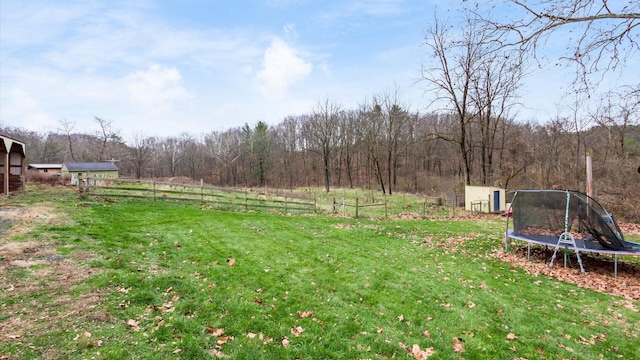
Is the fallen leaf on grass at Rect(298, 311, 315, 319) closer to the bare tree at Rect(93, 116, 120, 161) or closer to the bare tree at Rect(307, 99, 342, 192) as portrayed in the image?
the bare tree at Rect(307, 99, 342, 192)

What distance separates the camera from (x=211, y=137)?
209ft

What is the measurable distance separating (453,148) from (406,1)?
128ft

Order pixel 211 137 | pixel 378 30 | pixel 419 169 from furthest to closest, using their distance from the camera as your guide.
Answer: pixel 211 137 < pixel 419 169 < pixel 378 30

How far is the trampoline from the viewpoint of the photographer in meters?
7.12

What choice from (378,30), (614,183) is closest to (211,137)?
(378,30)

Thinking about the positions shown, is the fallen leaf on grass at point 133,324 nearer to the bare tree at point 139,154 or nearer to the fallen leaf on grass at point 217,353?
the fallen leaf on grass at point 217,353

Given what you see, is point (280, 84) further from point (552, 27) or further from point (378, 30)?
point (552, 27)

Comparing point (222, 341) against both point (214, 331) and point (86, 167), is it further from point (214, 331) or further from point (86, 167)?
point (86, 167)

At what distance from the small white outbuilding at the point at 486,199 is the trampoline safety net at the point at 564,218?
1291 centimetres

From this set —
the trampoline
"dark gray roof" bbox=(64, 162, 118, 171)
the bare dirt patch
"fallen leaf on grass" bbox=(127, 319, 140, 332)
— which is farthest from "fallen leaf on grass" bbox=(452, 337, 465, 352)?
"dark gray roof" bbox=(64, 162, 118, 171)

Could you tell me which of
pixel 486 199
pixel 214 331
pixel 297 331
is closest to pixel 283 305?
pixel 297 331

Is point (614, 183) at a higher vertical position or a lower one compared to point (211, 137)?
lower

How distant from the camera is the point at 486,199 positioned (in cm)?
2084

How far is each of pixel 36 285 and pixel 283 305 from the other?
396 cm
